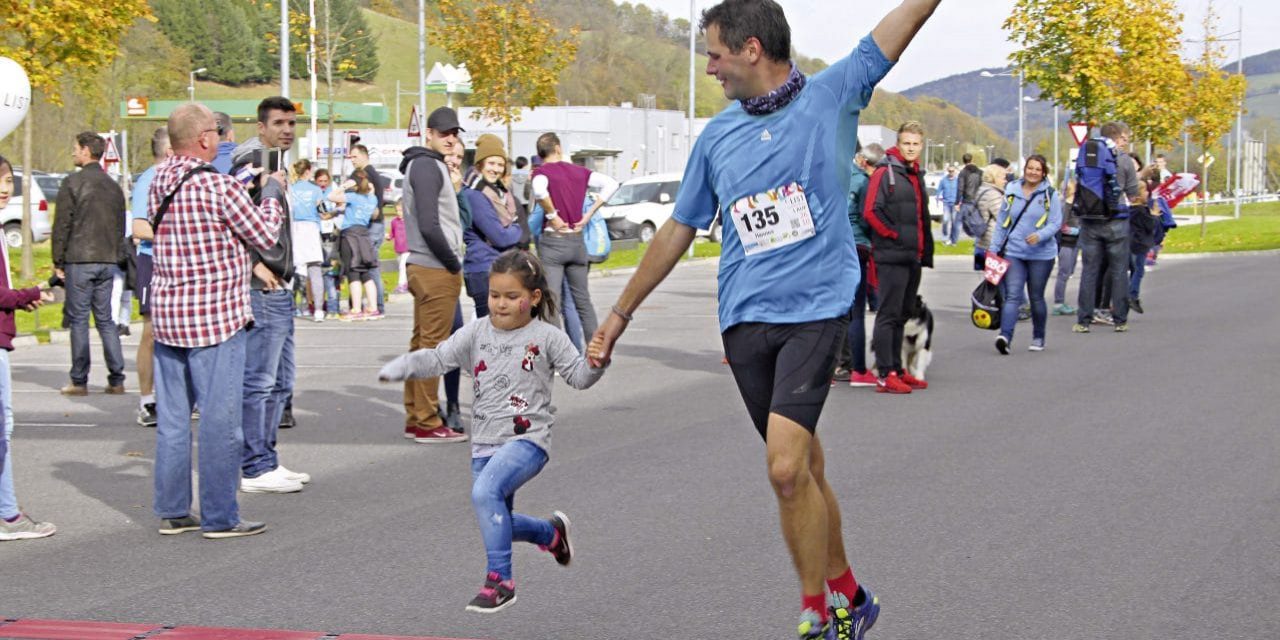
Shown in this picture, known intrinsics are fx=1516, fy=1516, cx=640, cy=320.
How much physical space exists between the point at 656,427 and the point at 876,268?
2593 millimetres

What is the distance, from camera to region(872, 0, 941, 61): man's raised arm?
464 centimetres

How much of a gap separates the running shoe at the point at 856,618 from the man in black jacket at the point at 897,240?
643 centimetres

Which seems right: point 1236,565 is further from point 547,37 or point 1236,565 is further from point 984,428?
point 547,37

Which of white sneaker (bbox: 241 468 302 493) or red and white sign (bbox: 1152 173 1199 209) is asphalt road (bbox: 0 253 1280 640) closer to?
white sneaker (bbox: 241 468 302 493)

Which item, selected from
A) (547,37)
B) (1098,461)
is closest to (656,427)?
(1098,461)

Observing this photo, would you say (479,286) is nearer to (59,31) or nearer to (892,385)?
(892,385)

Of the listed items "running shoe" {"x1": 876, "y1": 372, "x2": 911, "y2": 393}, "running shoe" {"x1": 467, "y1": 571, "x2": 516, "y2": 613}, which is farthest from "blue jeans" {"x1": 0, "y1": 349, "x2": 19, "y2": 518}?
"running shoe" {"x1": 876, "y1": 372, "x2": 911, "y2": 393}

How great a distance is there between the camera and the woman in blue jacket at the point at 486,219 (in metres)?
10.2

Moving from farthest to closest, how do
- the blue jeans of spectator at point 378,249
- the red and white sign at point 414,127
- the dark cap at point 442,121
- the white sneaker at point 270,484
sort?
the red and white sign at point 414,127
the blue jeans of spectator at point 378,249
the dark cap at point 442,121
the white sneaker at point 270,484

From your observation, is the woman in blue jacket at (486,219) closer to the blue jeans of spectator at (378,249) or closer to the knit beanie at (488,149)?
the knit beanie at (488,149)

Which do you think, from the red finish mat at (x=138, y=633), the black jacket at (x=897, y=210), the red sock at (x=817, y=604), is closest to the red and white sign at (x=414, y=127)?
the black jacket at (x=897, y=210)

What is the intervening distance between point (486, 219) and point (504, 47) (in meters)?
31.2

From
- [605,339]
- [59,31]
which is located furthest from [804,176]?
[59,31]

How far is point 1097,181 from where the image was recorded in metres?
15.2
